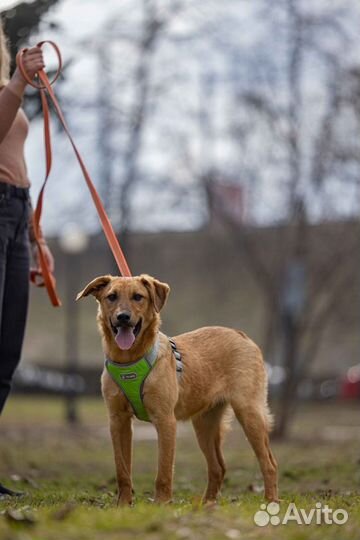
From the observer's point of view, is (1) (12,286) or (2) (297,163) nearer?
(1) (12,286)

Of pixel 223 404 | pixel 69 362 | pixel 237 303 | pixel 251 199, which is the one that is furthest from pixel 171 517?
pixel 237 303

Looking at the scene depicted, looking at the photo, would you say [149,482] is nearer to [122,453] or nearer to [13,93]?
[122,453]

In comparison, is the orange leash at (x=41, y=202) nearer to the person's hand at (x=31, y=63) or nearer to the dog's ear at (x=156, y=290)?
the person's hand at (x=31, y=63)

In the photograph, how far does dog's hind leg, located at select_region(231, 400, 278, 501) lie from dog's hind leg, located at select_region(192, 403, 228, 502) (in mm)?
349

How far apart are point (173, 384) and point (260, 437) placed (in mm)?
838

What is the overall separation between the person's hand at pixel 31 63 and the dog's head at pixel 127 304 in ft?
4.76

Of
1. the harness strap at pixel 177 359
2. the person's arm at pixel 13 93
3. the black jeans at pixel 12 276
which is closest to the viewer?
the harness strap at pixel 177 359

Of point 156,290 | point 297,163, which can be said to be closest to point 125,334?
point 156,290

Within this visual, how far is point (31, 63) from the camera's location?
7.14 metres

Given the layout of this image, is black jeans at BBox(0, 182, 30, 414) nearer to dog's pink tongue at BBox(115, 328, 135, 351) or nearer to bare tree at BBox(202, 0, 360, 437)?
dog's pink tongue at BBox(115, 328, 135, 351)

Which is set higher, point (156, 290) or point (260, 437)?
point (156, 290)

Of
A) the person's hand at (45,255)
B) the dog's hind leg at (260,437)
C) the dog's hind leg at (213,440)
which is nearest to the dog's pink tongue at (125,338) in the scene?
the dog's hind leg at (260,437)

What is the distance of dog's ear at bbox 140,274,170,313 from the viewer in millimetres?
6816

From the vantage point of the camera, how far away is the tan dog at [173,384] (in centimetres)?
661
